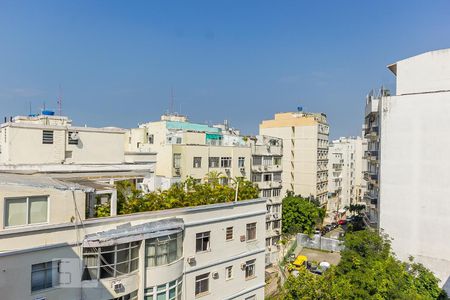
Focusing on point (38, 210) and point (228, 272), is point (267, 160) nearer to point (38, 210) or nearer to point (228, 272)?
point (228, 272)

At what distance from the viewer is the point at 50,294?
32.0ft

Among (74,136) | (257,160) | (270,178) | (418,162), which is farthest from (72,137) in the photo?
(418,162)

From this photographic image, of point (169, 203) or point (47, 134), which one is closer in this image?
point (169, 203)

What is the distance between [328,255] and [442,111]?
20.9 metres

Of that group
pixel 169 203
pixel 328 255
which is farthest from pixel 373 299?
Result: pixel 328 255

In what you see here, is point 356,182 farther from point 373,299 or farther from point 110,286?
point 110,286

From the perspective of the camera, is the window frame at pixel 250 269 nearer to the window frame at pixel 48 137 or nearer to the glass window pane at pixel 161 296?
the glass window pane at pixel 161 296

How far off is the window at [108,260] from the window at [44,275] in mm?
812

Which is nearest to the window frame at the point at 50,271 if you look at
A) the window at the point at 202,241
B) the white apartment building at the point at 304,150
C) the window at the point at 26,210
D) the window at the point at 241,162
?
the window at the point at 26,210

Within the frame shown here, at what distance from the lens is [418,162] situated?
84.5 feet

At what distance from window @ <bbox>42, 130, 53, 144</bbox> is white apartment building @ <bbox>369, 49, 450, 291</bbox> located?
24364mm

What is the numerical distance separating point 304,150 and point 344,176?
18414mm

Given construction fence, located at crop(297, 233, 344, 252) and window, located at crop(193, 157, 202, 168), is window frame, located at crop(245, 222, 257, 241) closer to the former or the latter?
window, located at crop(193, 157, 202, 168)

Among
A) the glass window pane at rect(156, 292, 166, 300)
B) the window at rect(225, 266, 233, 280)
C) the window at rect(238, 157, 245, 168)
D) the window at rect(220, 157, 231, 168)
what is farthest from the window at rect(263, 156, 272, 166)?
the glass window pane at rect(156, 292, 166, 300)
